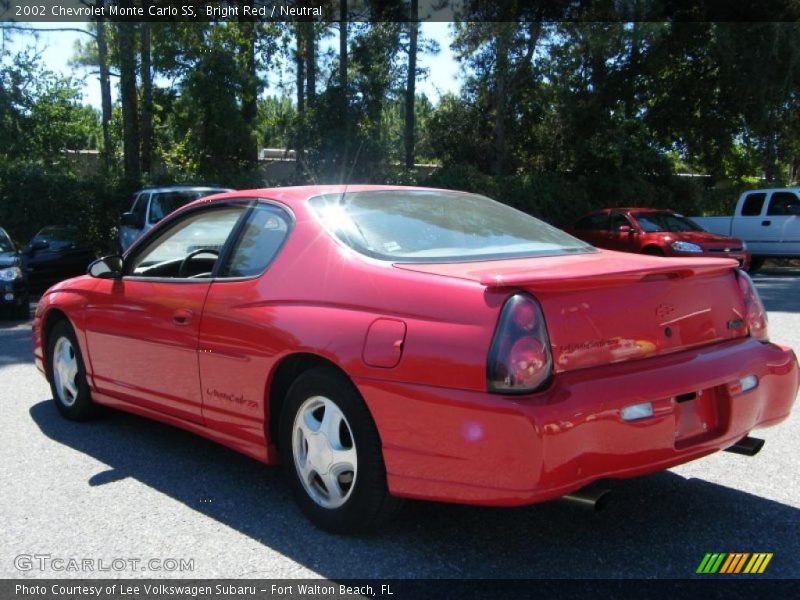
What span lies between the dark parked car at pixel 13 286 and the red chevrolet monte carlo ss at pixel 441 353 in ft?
24.1

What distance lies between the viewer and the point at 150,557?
328 cm

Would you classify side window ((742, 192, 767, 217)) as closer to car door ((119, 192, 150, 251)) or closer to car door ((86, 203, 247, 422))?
car door ((119, 192, 150, 251))

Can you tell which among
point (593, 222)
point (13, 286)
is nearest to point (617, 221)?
point (593, 222)

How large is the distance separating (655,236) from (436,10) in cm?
1190

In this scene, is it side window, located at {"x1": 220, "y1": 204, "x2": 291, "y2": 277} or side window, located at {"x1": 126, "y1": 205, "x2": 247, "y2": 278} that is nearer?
side window, located at {"x1": 220, "y1": 204, "x2": 291, "y2": 277}

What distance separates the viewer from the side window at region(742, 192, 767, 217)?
61.0 feet

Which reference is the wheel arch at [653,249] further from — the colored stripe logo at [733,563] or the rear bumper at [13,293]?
the colored stripe logo at [733,563]

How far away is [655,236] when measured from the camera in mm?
14750

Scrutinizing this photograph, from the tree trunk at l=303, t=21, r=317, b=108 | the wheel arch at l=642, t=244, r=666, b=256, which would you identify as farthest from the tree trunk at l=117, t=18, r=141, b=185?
the wheel arch at l=642, t=244, r=666, b=256

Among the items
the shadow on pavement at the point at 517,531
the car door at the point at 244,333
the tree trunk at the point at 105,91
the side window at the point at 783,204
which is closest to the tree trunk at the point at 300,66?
the tree trunk at the point at 105,91

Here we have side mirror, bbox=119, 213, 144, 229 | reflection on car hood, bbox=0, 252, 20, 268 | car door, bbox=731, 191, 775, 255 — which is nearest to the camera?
reflection on car hood, bbox=0, 252, 20, 268

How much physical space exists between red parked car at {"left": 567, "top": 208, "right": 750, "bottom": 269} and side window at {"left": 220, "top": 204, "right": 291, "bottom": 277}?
11.7 metres

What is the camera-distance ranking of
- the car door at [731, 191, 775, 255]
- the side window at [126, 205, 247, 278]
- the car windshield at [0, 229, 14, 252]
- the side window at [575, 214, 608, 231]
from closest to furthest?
the side window at [126, 205, 247, 278], the car windshield at [0, 229, 14, 252], the side window at [575, 214, 608, 231], the car door at [731, 191, 775, 255]

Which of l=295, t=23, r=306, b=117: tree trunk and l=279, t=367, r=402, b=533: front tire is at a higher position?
l=295, t=23, r=306, b=117: tree trunk
